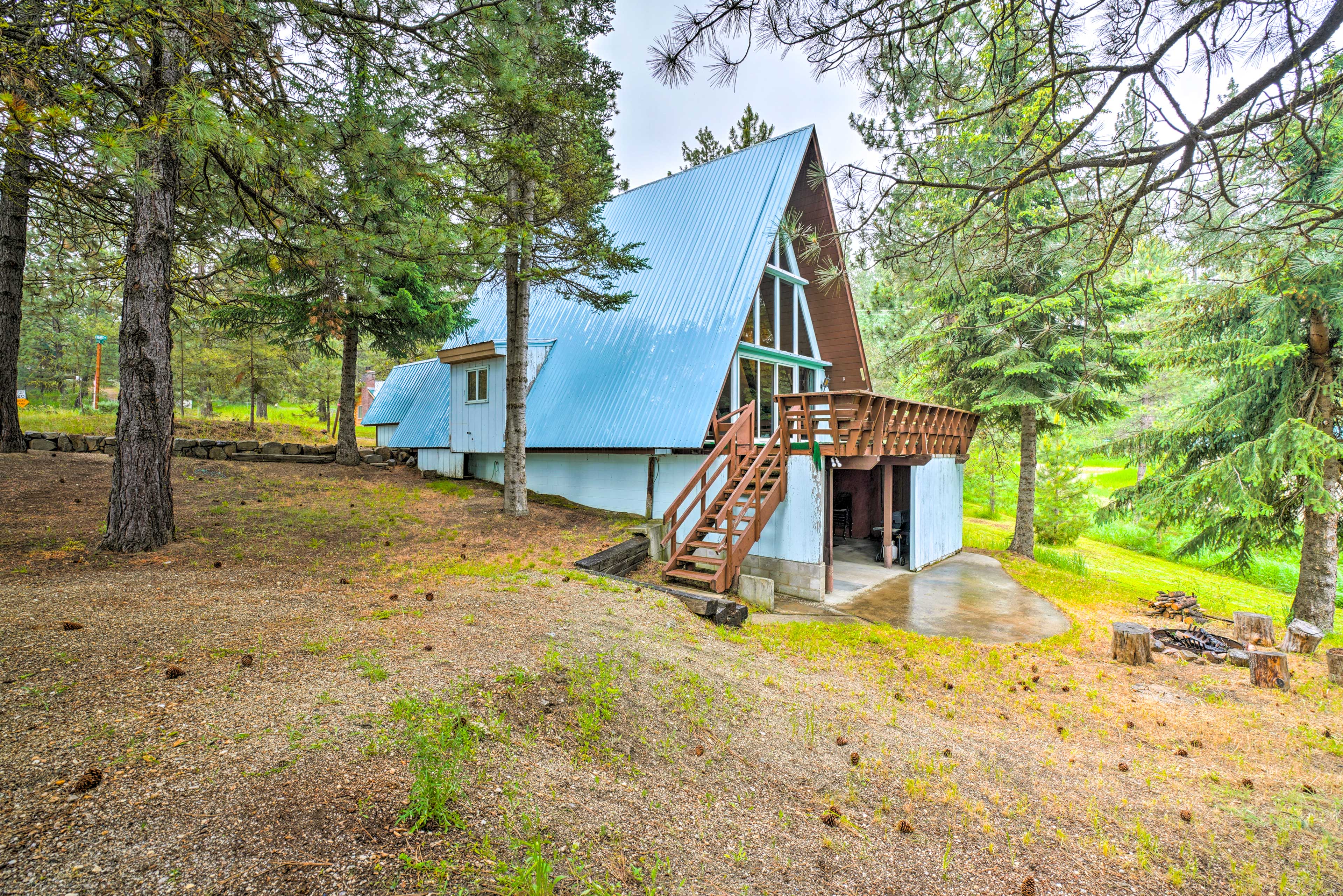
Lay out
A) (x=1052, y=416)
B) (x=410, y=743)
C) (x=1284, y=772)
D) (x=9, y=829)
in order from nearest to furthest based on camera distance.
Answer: (x=9, y=829) < (x=410, y=743) < (x=1284, y=772) < (x=1052, y=416)

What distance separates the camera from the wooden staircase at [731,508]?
767 cm

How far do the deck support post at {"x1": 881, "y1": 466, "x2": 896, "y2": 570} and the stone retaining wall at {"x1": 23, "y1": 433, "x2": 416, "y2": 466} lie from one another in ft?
38.6

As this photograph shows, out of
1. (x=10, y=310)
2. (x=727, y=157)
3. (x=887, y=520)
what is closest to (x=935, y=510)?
(x=887, y=520)

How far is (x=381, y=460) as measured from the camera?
1542cm

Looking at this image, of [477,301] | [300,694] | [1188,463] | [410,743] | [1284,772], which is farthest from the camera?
[477,301]

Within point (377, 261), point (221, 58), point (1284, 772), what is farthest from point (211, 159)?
point (1284, 772)

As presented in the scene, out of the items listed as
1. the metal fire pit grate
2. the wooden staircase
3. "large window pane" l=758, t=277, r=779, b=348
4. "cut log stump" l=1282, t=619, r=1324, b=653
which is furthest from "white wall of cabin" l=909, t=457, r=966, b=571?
"cut log stump" l=1282, t=619, r=1324, b=653

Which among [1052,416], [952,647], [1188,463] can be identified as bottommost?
[952,647]

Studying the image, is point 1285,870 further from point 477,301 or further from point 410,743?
point 477,301

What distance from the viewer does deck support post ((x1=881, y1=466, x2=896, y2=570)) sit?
10.1 metres

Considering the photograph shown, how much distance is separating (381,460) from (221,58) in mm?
11675

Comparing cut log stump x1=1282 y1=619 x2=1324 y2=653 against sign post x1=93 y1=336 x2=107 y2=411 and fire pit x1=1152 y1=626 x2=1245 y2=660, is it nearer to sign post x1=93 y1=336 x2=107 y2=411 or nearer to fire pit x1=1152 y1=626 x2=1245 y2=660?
fire pit x1=1152 y1=626 x2=1245 y2=660

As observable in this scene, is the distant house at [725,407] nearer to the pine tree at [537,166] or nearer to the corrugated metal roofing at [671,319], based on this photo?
the corrugated metal roofing at [671,319]

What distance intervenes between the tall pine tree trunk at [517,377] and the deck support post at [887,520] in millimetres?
6776
